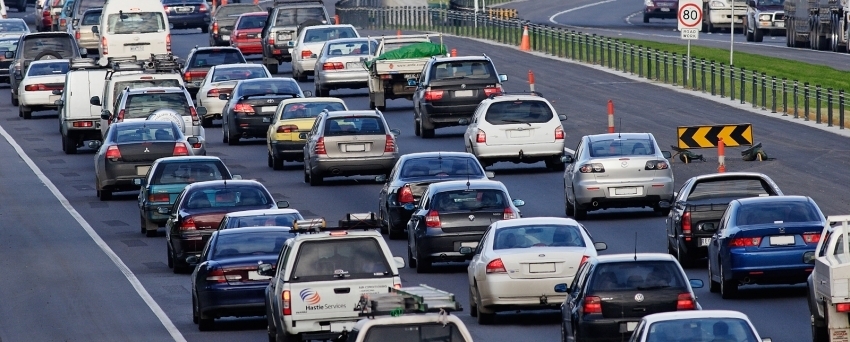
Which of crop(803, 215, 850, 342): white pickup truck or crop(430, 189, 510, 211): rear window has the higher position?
crop(803, 215, 850, 342): white pickup truck

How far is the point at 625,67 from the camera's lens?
61.8 metres

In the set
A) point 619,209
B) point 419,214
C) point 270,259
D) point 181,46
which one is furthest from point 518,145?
point 181,46

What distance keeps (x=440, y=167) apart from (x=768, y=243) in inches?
347

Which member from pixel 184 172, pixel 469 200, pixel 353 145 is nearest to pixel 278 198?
pixel 353 145

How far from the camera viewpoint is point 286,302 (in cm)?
1981

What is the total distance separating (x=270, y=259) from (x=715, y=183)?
699 centimetres

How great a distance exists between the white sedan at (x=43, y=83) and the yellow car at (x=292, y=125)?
505 inches

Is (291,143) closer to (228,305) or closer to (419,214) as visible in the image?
(419,214)

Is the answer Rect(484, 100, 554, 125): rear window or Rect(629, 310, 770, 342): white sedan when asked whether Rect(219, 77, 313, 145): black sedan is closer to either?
Rect(484, 100, 554, 125): rear window

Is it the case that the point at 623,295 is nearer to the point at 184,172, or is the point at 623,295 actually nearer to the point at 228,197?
the point at 228,197

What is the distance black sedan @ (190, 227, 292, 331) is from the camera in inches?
896

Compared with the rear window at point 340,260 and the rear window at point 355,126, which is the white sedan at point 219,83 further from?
the rear window at point 340,260

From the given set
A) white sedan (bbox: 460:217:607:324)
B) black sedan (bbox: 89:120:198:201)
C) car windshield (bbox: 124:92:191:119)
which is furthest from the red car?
white sedan (bbox: 460:217:607:324)

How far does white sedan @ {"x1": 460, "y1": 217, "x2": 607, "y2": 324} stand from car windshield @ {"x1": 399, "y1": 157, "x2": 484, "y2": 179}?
803cm
